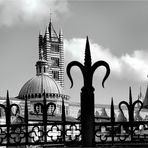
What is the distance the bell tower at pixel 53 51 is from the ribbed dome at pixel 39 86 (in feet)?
77.7

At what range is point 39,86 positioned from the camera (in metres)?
95.8

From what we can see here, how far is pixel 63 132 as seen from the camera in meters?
9.91

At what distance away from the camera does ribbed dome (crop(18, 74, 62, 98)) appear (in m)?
95.7

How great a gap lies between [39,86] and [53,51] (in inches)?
1218

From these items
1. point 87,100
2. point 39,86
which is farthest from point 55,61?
point 87,100

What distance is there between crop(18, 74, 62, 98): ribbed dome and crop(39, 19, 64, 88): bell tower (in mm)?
23695

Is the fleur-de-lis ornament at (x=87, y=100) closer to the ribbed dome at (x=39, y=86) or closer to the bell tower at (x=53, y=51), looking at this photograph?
the ribbed dome at (x=39, y=86)

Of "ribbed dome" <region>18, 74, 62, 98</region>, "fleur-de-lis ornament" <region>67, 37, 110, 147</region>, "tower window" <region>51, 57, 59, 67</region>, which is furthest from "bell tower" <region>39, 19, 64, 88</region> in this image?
"fleur-de-lis ornament" <region>67, 37, 110, 147</region>

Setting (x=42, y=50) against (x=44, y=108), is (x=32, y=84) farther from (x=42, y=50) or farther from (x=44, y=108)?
(x=44, y=108)

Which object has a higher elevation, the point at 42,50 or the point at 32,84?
the point at 42,50

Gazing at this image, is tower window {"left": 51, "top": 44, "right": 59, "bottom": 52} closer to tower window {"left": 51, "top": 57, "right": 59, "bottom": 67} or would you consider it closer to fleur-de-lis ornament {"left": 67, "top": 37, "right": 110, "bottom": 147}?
tower window {"left": 51, "top": 57, "right": 59, "bottom": 67}

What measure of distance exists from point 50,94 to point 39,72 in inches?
354

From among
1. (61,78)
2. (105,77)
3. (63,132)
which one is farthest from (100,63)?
(61,78)

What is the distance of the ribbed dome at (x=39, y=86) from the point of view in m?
95.7
